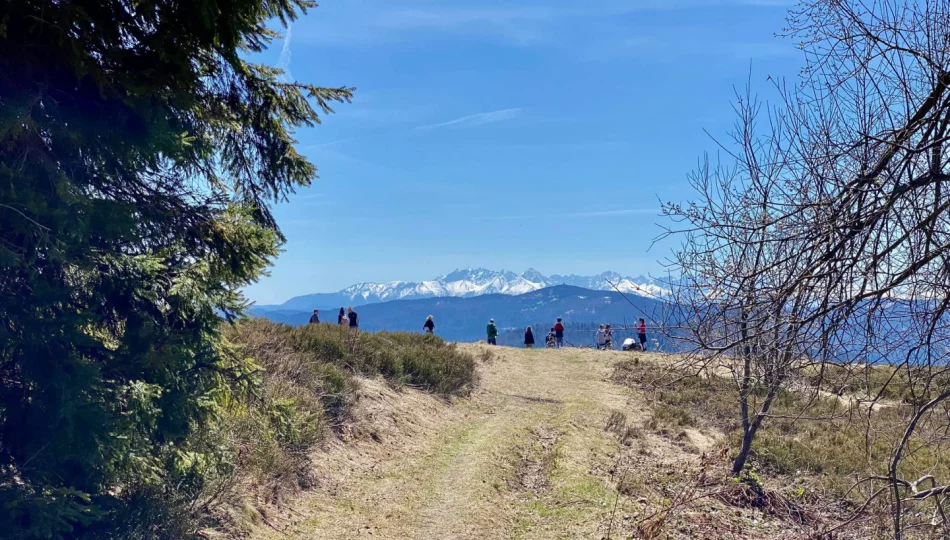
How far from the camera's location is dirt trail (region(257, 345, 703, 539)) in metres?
7.53

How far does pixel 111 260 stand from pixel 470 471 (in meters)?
6.56

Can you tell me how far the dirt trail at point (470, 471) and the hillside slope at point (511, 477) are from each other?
0.08 ft

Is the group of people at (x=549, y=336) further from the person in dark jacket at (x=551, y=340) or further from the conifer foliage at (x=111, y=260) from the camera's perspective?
the conifer foliage at (x=111, y=260)

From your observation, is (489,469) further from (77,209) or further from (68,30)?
(68,30)

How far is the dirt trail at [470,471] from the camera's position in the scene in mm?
7531

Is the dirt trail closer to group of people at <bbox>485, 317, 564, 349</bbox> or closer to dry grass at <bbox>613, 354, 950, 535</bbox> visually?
dry grass at <bbox>613, 354, 950, 535</bbox>

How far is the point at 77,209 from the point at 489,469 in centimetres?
726

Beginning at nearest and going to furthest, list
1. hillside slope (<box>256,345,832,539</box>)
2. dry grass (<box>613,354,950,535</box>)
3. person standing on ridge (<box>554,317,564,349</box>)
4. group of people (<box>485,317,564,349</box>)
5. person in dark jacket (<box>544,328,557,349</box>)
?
hillside slope (<box>256,345,832,539</box>), dry grass (<box>613,354,950,535</box>), group of people (<box>485,317,564,349</box>), person standing on ridge (<box>554,317,564,349</box>), person in dark jacket (<box>544,328,557,349</box>)

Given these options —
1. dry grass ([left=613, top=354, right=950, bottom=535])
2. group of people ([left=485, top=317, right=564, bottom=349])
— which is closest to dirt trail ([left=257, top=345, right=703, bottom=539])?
dry grass ([left=613, top=354, right=950, bottom=535])

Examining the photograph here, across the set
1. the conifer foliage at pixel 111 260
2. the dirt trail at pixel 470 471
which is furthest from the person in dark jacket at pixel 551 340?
the conifer foliage at pixel 111 260

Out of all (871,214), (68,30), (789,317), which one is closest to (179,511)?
(68,30)

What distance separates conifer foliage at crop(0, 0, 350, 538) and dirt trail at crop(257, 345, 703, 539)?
82.7 inches

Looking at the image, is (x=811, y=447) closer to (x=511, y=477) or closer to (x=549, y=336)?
(x=511, y=477)

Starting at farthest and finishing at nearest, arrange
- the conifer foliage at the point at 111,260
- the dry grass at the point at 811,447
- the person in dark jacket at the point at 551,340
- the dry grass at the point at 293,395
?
the person in dark jacket at the point at 551,340, the dry grass at the point at 811,447, the dry grass at the point at 293,395, the conifer foliage at the point at 111,260
